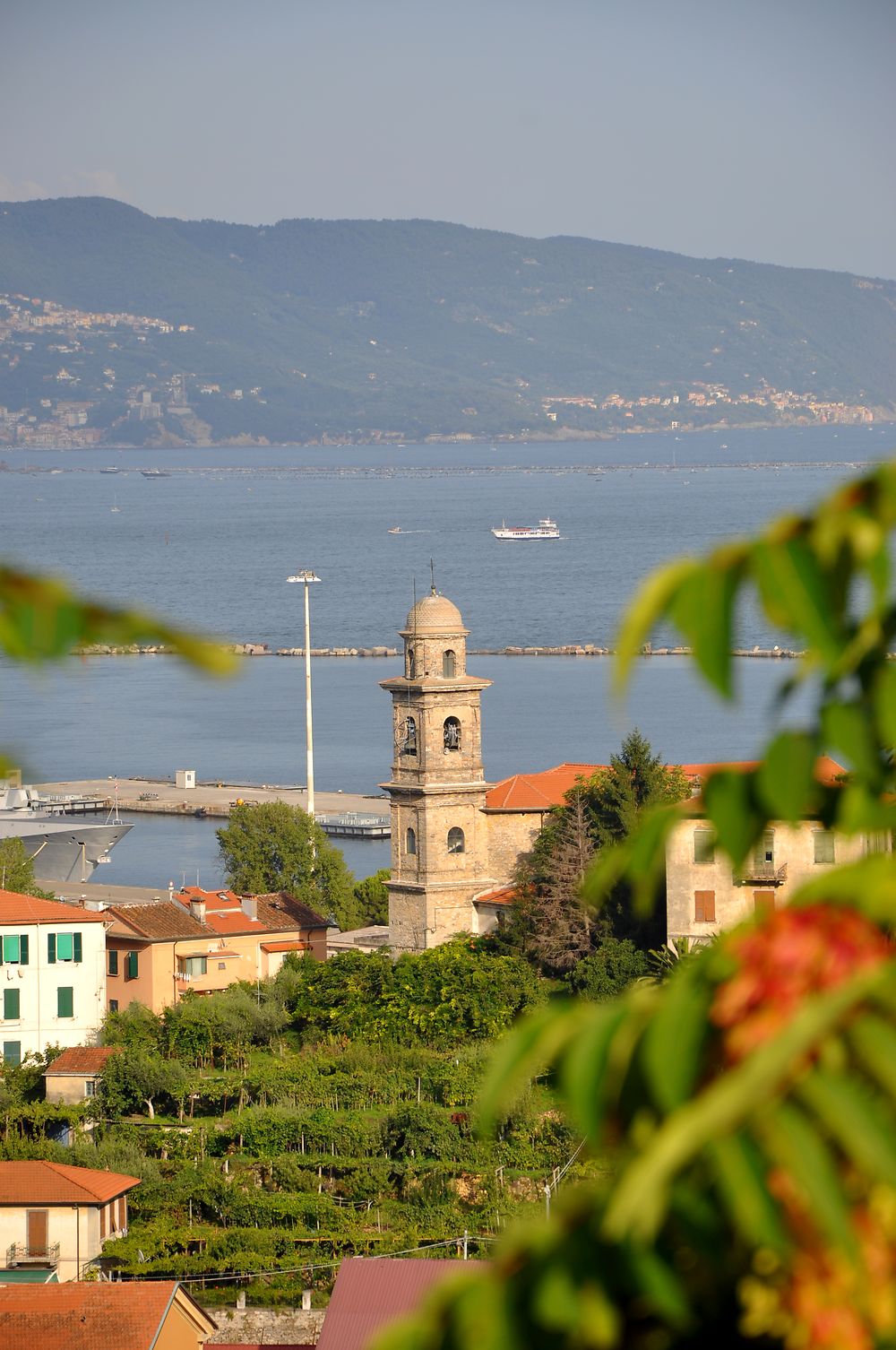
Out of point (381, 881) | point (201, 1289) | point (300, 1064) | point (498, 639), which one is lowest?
point (201, 1289)

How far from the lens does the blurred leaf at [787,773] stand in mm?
1501

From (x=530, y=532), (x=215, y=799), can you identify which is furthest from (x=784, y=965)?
(x=530, y=532)

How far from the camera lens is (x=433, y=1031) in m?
28.5

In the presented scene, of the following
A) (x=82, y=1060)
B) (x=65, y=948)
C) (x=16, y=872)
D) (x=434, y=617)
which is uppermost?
(x=434, y=617)

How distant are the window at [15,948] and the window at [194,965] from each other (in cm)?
257

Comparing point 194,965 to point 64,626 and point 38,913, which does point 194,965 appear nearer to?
point 38,913

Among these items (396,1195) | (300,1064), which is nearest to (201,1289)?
(396,1195)

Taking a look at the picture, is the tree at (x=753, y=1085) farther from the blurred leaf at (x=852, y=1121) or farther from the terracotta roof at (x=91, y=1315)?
the terracotta roof at (x=91, y=1315)

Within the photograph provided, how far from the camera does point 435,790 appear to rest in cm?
3297

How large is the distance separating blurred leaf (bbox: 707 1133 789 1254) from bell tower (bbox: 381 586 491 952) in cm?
3131

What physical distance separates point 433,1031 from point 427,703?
5.87 meters

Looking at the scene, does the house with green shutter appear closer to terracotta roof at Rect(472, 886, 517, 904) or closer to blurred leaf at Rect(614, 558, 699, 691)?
terracotta roof at Rect(472, 886, 517, 904)

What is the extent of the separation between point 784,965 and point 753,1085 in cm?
10

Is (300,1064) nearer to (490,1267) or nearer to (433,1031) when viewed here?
(433,1031)
